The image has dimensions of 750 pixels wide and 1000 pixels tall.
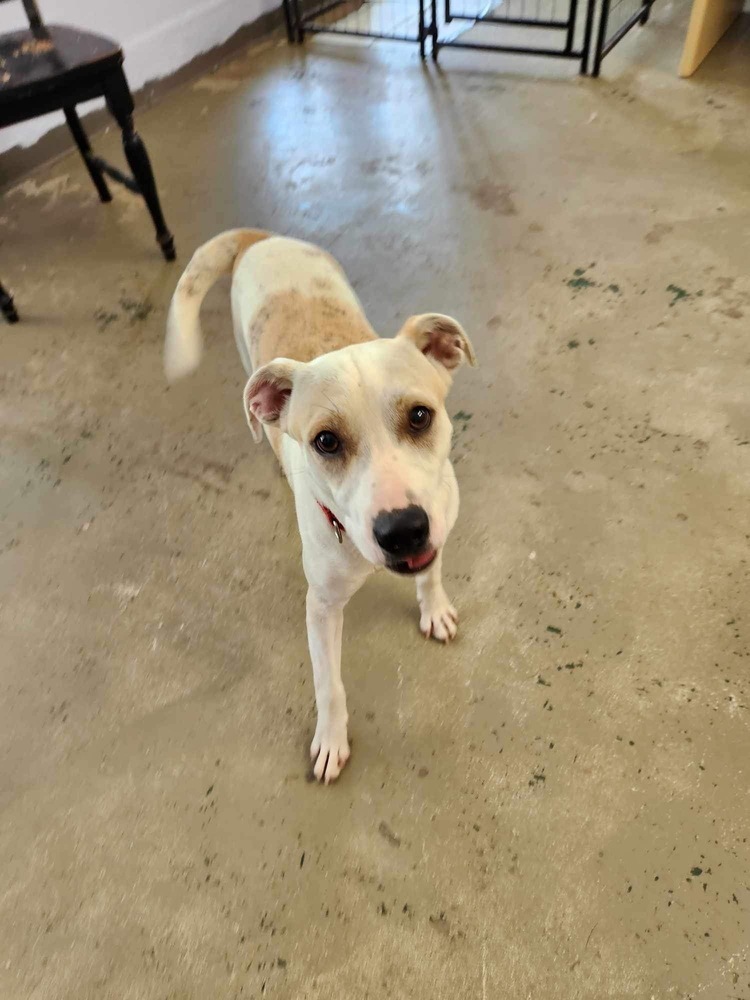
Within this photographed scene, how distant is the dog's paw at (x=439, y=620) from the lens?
5.68 feet

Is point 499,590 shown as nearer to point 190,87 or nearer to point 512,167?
point 512,167

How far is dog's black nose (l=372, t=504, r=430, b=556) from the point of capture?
1086 mm

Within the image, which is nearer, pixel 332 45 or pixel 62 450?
pixel 62 450

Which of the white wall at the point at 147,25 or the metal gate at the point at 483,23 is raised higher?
the white wall at the point at 147,25

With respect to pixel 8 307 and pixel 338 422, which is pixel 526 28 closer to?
pixel 8 307

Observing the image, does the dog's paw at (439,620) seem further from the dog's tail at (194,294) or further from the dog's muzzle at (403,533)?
the dog's tail at (194,294)

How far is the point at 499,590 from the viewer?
6.02 feet

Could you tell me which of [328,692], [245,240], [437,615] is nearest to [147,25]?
[245,240]

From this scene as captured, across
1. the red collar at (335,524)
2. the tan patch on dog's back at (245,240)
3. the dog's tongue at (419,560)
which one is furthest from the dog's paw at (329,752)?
the tan patch on dog's back at (245,240)

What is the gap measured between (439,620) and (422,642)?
0.23 feet

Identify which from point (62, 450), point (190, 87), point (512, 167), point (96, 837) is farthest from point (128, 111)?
point (96, 837)

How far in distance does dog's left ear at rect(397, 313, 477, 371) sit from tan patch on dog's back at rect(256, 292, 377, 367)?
1.02 ft

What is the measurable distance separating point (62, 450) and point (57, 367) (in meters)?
0.45

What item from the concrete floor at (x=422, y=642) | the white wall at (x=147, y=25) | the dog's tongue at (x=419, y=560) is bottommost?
the concrete floor at (x=422, y=642)
